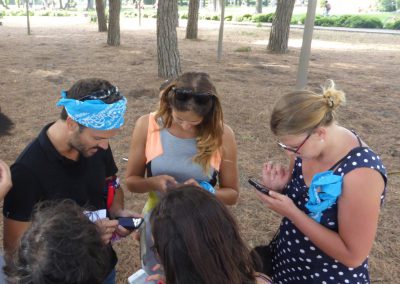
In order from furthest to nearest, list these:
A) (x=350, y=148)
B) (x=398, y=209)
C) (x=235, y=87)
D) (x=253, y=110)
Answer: (x=235, y=87) → (x=253, y=110) → (x=398, y=209) → (x=350, y=148)

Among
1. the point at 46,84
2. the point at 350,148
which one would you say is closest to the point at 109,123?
the point at 350,148

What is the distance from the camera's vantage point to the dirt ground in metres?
3.68

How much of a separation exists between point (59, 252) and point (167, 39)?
6818 mm

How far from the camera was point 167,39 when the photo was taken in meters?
7.59

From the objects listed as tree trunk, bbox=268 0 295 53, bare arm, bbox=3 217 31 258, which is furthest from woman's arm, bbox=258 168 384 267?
tree trunk, bbox=268 0 295 53

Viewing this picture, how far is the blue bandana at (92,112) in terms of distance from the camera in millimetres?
1728

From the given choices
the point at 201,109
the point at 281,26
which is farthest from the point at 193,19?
the point at 201,109

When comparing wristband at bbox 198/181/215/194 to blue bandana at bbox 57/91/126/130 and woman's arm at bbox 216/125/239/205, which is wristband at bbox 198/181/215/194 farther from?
blue bandana at bbox 57/91/126/130

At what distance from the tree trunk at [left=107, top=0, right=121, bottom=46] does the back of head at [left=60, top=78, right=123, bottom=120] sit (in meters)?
11.3

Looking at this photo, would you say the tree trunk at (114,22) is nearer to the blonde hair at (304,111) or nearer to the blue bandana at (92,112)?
the blue bandana at (92,112)

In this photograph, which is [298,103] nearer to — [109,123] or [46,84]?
[109,123]

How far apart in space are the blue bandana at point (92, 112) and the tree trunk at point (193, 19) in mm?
12988

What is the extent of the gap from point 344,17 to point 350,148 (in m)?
30.4

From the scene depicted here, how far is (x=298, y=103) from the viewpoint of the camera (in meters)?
1.69
